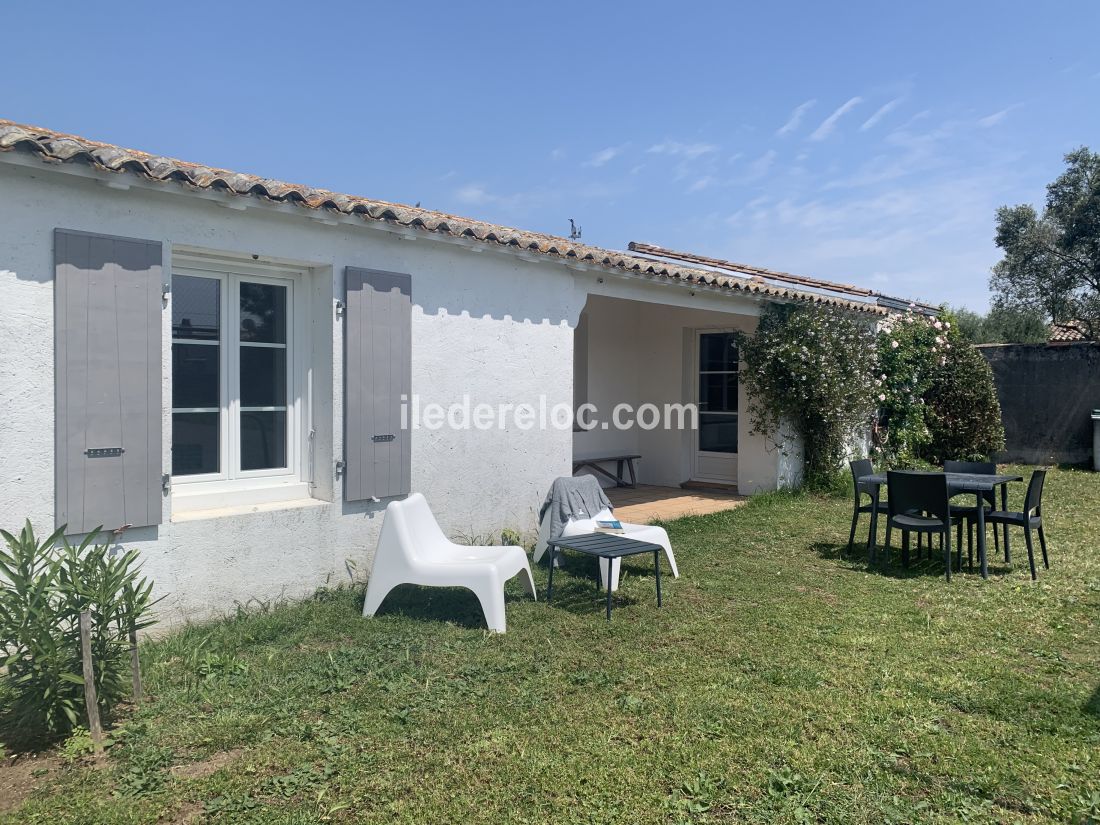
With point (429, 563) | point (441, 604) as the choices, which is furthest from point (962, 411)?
point (429, 563)

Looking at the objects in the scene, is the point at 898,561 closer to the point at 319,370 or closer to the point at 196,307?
the point at 319,370

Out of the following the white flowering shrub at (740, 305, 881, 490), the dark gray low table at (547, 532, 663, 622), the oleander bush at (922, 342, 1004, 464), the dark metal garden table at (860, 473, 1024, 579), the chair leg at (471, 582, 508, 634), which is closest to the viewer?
the chair leg at (471, 582, 508, 634)

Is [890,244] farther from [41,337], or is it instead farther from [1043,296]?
[41,337]

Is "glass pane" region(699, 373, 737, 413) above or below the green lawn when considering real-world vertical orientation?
above

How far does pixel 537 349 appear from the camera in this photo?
24.1ft

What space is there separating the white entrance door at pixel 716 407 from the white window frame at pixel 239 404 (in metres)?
7.66

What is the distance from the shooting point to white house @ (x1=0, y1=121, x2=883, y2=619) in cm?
421

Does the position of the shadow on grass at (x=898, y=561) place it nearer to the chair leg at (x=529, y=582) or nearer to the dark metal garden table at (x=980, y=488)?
the dark metal garden table at (x=980, y=488)

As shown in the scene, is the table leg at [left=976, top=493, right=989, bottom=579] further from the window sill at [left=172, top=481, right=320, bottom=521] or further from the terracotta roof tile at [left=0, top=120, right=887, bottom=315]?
the window sill at [left=172, top=481, right=320, bottom=521]

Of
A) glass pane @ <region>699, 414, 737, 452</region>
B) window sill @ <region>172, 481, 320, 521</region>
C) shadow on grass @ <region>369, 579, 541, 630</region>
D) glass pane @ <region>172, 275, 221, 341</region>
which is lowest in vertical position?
shadow on grass @ <region>369, 579, 541, 630</region>

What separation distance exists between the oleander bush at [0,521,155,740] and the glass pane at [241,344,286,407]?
2020 mm

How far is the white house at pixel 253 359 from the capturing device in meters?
4.21

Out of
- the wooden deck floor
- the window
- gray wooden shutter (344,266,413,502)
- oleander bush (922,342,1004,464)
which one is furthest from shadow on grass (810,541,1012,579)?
oleander bush (922,342,1004,464)

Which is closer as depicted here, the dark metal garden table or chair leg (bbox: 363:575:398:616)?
chair leg (bbox: 363:575:398:616)
